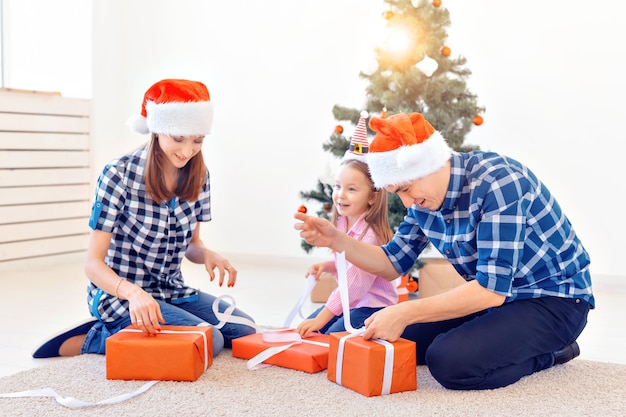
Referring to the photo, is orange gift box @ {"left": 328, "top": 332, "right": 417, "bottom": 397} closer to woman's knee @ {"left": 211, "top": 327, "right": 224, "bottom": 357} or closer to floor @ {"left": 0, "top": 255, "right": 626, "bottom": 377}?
woman's knee @ {"left": 211, "top": 327, "right": 224, "bottom": 357}

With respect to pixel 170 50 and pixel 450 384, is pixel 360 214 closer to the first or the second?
pixel 450 384

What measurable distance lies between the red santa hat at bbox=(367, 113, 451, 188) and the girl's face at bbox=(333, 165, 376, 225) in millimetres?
572

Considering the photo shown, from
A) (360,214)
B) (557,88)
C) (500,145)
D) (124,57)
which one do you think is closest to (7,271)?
(124,57)

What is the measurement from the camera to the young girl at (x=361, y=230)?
235cm

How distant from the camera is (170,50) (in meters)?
4.59

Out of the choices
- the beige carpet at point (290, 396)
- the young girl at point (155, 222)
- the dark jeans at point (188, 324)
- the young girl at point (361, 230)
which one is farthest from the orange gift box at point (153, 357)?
the young girl at point (361, 230)

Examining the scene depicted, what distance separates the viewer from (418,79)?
3.28m

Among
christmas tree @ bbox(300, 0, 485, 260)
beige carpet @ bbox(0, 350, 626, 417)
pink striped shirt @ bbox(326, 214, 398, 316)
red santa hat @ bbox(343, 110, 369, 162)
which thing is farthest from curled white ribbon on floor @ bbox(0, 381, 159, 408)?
christmas tree @ bbox(300, 0, 485, 260)

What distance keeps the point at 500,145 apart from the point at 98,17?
7.96 feet

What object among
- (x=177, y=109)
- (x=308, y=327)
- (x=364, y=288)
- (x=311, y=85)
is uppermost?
(x=311, y=85)

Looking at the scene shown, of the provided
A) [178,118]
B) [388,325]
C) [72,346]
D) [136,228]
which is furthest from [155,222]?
[388,325]

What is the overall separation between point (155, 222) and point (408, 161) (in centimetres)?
85

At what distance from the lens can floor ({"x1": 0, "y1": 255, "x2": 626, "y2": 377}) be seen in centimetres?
250

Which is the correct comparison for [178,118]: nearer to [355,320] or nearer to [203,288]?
[355,320]
